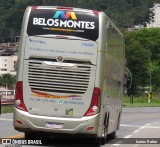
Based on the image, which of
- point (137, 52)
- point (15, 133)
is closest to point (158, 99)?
point (137, 52)

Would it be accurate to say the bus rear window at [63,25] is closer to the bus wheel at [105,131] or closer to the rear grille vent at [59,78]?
the rear grille vent at [59,78]

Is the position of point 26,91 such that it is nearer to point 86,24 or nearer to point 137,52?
point 86,24

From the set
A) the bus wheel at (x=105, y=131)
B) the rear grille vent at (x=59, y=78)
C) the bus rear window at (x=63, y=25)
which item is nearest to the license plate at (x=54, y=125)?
the rear grille vent at (x=59, y=78)

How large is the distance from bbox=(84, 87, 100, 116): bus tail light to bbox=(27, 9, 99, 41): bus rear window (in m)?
1.35

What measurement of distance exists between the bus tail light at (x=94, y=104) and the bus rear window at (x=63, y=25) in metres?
1.35

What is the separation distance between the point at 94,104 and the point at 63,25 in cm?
216

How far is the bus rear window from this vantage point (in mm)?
16781

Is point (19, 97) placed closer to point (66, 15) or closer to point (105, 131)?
point (66, 15)

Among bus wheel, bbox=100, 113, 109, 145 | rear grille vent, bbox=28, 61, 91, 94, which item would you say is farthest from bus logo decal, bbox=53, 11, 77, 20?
bus wheel, bbox=100, 113, 109, 145

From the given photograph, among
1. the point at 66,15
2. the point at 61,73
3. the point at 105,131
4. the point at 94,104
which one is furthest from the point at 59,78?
the point at 105,131

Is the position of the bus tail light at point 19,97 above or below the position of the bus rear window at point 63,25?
below

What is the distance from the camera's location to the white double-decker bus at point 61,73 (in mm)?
16562

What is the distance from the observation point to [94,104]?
54.5ft

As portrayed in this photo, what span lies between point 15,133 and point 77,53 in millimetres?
5423
